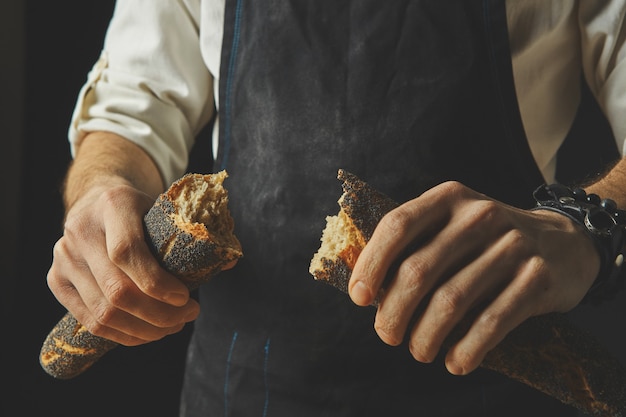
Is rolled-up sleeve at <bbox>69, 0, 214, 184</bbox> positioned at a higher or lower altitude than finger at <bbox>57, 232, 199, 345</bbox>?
higher

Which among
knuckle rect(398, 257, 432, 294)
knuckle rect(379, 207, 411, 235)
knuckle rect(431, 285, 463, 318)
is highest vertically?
knuckle rect(379, 207, 411, 235)

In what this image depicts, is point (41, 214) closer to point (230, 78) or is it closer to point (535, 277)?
point (230, 78)

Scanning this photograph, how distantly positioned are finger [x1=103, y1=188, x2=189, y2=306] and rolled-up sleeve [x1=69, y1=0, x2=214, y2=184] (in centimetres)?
38

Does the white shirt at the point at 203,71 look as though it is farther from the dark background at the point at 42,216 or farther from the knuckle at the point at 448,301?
the dark background at the point at 42,216

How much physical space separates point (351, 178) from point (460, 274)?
17cm

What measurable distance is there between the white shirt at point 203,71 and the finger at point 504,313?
0.42m

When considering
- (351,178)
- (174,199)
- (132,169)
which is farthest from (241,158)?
(351,178)

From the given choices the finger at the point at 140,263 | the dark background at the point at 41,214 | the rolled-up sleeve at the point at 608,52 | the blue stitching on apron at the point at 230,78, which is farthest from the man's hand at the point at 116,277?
the dark background at the point at 41,214

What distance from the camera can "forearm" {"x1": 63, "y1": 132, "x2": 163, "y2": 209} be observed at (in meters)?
1.20

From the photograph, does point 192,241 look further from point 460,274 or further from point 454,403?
point 454,403

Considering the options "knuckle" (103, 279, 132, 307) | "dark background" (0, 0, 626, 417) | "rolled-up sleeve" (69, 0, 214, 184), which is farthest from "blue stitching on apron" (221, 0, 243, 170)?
"dark background" (0, 0, 626, 417)

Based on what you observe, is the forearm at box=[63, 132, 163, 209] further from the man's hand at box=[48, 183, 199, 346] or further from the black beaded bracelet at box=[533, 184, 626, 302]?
the black beaded bracelet at box=[533, 184, 626, 302]

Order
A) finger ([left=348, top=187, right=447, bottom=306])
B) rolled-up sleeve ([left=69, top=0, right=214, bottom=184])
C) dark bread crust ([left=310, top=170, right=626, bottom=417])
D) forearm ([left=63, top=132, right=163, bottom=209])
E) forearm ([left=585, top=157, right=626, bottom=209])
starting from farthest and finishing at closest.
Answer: rolled-up sleeve ([left=69, top=0, right=214, bottom=184])
forearm ([left=63, top=132, right=163, bottom=209])
forearm ([left=585, top=157, right=626, bottom=209])
dark bread crust ([left=310, top=170, right=626, bottom=417])
finger ([left=348, top=187, right=447, bottom=306])

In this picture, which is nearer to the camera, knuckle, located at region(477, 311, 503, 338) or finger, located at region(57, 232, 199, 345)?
knuckle, located at region(477, 311, 503, 338)
